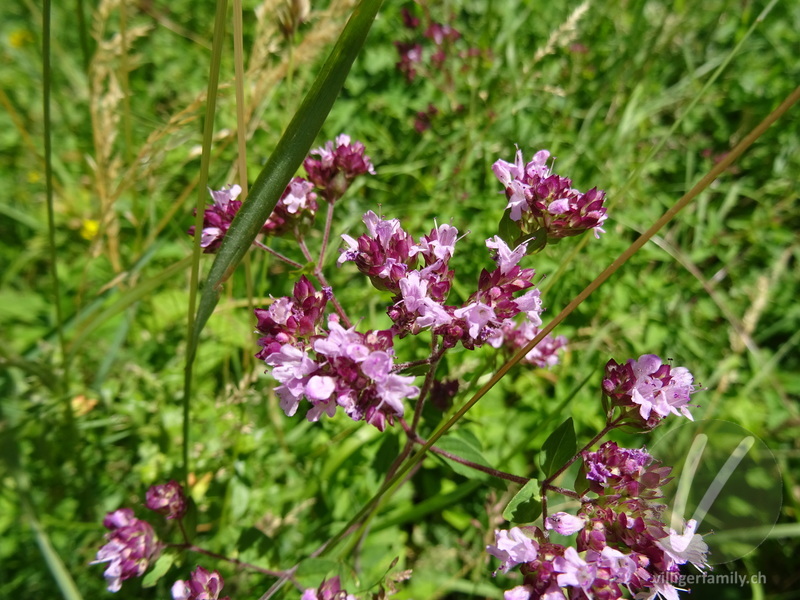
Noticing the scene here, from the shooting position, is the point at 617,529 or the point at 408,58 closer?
the point at 617,529

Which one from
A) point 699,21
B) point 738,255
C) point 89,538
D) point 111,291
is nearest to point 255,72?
point 111,291

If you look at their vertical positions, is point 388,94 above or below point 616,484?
above

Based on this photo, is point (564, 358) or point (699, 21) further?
point (699, 21)

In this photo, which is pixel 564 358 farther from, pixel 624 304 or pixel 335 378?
pixel 335 378

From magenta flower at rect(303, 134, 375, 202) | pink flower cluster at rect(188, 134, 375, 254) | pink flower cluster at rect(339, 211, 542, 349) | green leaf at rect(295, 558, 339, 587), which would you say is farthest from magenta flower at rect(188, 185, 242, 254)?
green leaf at rect(295, 558, 339, 587)

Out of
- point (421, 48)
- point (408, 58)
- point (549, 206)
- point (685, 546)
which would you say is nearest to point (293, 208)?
point (549, 206)

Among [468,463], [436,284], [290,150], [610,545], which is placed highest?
[290,150]

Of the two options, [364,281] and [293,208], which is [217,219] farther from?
[364,281]

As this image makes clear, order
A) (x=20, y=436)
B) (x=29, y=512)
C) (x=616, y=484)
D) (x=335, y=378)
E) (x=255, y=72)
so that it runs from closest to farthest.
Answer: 1. (x=335, y=378)
2. (x=616, y=484)
3. (x=29, y=512)
4. (x=255, y=72)
5. (x=20, y=436)
